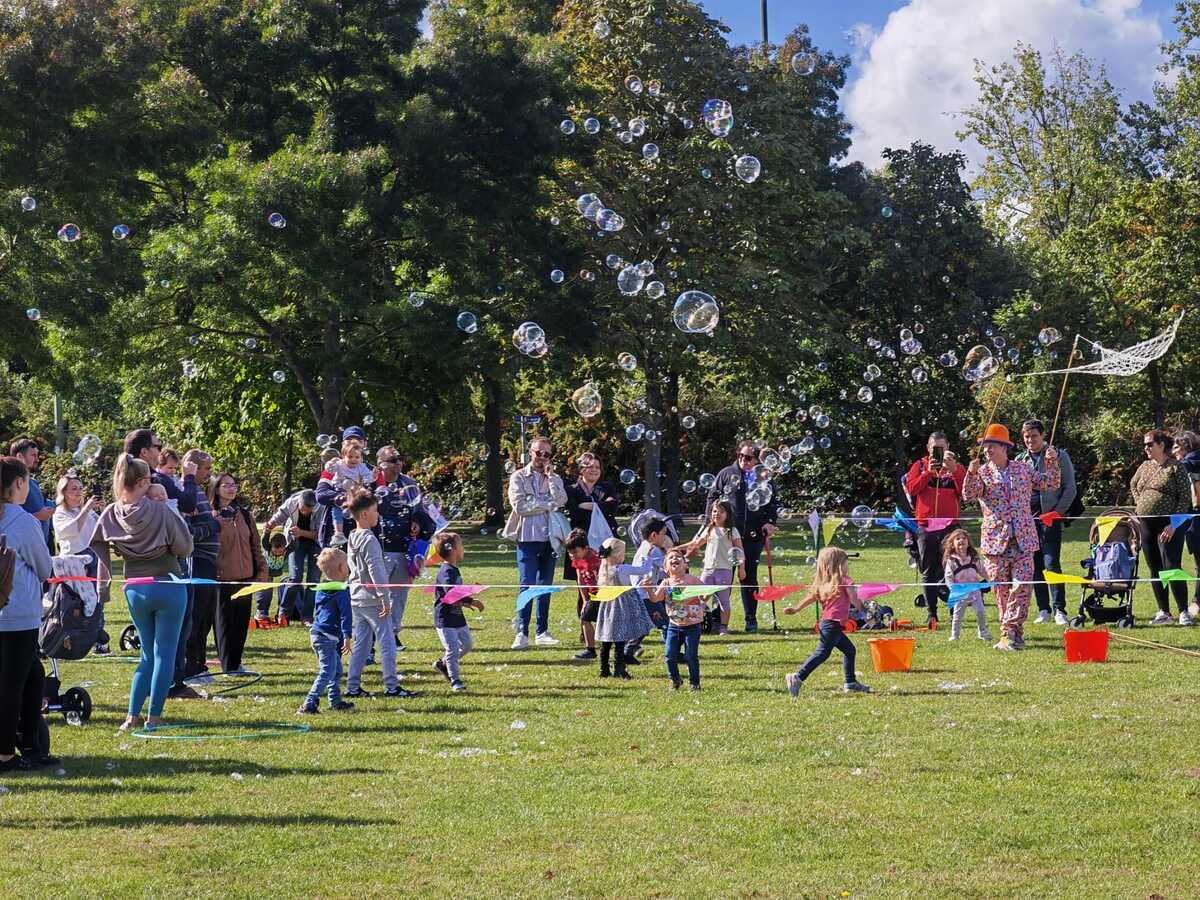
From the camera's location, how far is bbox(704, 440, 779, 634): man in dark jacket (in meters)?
14.0

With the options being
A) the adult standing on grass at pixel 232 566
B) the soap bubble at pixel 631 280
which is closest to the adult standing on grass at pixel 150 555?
the adult standing on grass at pixel 232 566

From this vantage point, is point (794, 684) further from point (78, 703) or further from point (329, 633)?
point (78, 703)

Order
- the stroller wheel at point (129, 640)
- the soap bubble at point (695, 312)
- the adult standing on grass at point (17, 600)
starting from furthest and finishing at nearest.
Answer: the soap bubble at point (695, 312)
the stroller wheel at point (129, 640)
the adult standing on grass at point (17, 600)

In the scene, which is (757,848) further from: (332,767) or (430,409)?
(430,409)

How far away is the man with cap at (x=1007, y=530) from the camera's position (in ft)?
39.0

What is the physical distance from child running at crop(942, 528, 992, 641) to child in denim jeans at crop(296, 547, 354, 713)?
18.5 ft

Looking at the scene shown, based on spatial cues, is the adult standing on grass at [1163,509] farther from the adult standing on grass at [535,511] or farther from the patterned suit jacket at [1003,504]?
the adult standing on grass at [535,511]

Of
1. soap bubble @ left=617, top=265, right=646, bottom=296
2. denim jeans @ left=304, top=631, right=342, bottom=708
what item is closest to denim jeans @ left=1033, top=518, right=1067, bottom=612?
soap bubble @ left=617, top=265, right=646, bottom=296

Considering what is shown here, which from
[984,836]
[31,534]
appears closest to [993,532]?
[984,836]

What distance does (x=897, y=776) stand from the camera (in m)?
7.11

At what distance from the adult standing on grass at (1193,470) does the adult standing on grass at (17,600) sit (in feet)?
32.3

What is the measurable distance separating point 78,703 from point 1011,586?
7350 mm

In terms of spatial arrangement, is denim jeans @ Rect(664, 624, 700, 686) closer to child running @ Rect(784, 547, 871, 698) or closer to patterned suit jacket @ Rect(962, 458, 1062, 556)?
child running @ Rect(784, 547, 871, 698)

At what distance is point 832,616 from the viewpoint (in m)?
9.82
